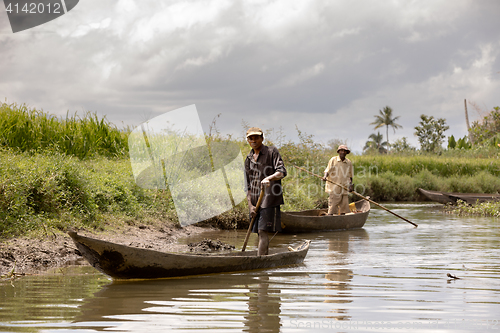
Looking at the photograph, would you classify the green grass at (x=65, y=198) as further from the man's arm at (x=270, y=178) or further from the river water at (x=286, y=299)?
the man's arm at (x=270, y=178)

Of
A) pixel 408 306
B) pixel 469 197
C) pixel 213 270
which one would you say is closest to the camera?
pixel 408 306

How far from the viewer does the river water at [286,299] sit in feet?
11.6

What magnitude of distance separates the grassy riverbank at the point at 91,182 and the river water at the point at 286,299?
209 centimetres

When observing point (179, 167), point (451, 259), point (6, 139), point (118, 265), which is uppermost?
point (6, 139)

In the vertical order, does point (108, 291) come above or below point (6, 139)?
below

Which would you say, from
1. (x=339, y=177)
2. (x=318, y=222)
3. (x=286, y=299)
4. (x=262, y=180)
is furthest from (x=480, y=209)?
(x=286, y=299)

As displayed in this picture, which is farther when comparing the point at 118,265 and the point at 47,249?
the point at 47,249

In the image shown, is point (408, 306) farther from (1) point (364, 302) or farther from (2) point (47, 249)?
(2) point (47, 249)

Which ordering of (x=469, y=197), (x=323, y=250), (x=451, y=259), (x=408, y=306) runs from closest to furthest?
1. (x=408, y=306)
2. (x=451, y=259)
3. (x=323, y=250)
4. (x=469, y=197)

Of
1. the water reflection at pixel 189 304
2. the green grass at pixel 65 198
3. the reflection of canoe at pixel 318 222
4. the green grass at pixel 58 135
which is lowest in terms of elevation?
the water reflection at pixel 189 304

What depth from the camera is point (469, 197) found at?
1672cm

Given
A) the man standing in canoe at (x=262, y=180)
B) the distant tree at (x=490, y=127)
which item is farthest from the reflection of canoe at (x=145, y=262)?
the distant tree at (x=490, y=127)

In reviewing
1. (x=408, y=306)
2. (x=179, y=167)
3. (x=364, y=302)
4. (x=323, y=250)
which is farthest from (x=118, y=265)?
(x=179, y=167)

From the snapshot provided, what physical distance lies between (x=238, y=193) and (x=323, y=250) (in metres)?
3.94
